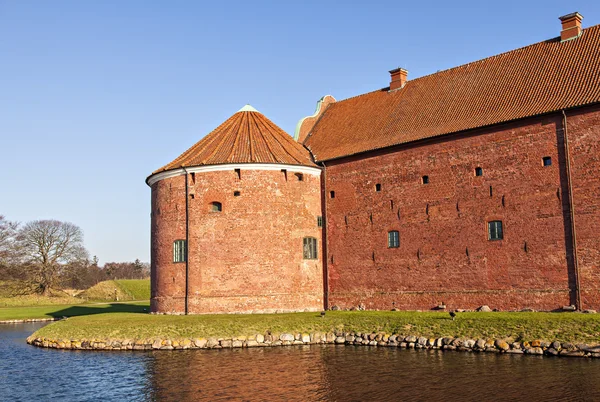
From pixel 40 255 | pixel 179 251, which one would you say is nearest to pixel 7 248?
pixel 40 255

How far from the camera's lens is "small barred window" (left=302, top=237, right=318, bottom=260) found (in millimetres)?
27812

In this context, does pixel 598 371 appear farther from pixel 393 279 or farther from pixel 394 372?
pixel 393 279

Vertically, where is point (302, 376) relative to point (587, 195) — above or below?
below

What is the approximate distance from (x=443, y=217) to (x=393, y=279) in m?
3.51

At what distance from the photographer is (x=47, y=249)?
5731 cm

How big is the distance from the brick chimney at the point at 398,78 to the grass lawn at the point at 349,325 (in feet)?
41.4

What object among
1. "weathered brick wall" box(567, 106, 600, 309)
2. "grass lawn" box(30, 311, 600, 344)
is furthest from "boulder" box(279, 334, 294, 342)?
"weathered brick wall" box(567, 106, 600, 309)

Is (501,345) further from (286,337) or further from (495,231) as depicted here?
(286,337)

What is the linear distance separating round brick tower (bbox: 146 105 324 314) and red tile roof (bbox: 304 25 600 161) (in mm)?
3207

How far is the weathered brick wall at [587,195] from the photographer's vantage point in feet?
66.8

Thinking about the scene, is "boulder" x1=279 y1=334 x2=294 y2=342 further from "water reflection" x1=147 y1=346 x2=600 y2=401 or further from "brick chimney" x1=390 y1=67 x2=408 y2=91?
"brick chimney" x1=390 y1=67 x2=408 y2=91

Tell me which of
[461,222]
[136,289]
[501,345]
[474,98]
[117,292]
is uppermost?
[474,98]

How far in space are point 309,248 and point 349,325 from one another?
20.8 ft

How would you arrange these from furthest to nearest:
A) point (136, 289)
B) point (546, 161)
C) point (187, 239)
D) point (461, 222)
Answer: point (136, 289)
point (187, 239)
point (461, 222)
point (546, 161)
